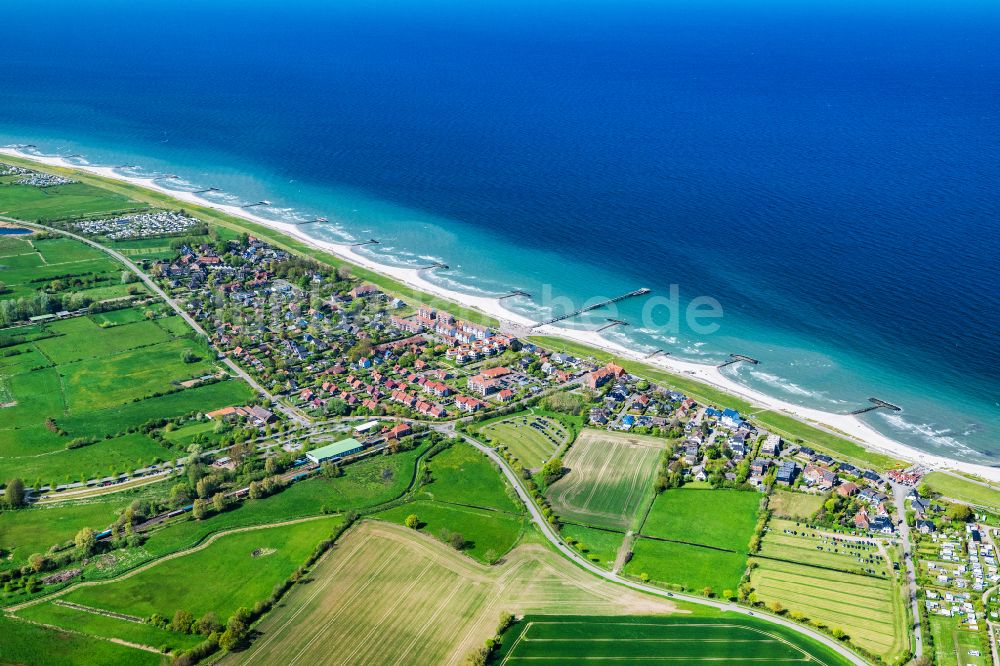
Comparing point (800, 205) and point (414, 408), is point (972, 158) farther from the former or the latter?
point (414, 408)

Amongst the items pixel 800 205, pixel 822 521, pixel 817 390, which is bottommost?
pixel 822 521

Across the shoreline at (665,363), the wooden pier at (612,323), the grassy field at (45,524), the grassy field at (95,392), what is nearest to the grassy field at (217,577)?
the grassy field at (45,524)

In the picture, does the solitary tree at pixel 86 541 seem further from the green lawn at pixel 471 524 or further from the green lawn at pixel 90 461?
the green lawn at pixel 471 524

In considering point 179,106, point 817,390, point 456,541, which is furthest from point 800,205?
point 179,106

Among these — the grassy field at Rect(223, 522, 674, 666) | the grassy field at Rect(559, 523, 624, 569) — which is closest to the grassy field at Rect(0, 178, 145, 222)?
the grassy field at Rect(223, 522, 674, 666)

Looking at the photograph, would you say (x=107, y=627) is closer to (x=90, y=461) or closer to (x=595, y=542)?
(x=90, y=461)

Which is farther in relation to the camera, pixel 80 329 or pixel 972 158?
pixel 972 158

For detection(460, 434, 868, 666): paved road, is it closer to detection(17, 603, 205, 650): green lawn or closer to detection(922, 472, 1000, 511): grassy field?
detection(922, 472, 1000, 511): grassy field
